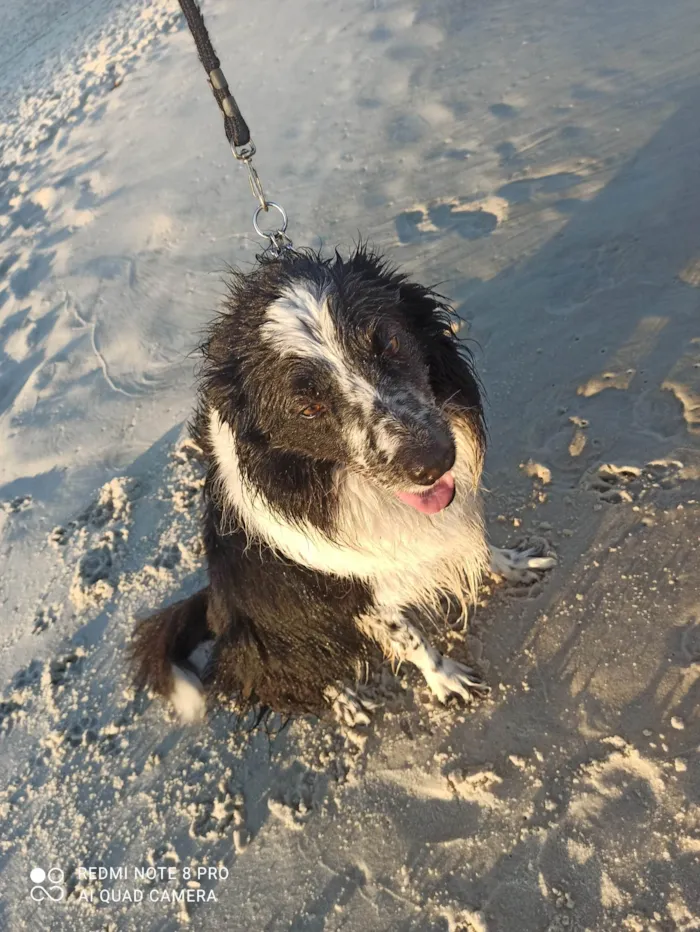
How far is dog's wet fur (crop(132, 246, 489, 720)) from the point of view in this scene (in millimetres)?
2004

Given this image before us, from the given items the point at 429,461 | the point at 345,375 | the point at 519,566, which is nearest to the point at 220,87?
the point at 345,375

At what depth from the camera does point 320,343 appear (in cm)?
199

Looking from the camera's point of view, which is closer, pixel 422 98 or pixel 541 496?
pixel 541 496

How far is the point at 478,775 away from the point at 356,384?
6.25 ft

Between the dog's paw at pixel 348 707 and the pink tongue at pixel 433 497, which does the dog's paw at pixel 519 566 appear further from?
the pink tongue at pixel 433 497

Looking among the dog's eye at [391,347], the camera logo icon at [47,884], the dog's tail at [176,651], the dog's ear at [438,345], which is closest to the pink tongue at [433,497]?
the dog's ear at [438,345]

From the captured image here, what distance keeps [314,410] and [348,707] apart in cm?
174

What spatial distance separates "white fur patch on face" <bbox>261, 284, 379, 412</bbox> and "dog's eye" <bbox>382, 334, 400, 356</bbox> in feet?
0.44

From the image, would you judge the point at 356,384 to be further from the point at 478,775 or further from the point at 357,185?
the point at 357,185

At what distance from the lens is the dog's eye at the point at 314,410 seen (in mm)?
2045

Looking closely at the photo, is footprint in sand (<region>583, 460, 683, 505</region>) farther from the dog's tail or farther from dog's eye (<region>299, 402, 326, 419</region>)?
the dog's tail

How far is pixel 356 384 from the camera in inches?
78.6

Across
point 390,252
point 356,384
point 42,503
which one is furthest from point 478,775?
point 390,252

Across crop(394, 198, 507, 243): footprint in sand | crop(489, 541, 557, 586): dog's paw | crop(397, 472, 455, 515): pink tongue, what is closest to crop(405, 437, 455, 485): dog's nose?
crop(397, 472, 455, 515): pink tongue
